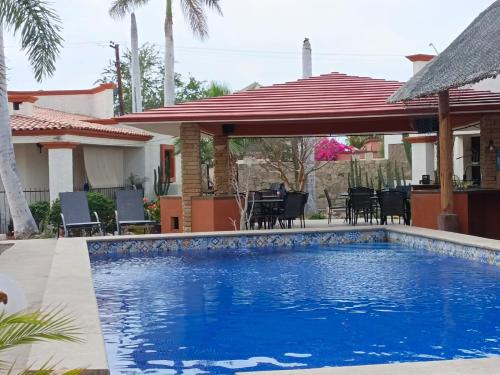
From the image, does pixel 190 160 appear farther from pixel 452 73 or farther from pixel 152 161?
pixel 152 161

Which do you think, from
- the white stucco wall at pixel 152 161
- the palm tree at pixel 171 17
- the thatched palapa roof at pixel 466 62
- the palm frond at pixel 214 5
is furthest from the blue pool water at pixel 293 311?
the palm frond at pixel 214 5

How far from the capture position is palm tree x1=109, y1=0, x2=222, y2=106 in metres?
26.0

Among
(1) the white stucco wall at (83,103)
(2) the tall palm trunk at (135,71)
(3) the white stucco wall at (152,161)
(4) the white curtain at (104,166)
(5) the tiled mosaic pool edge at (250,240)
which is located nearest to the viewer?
(5) the tiled mosaic pool edge at (250,240)

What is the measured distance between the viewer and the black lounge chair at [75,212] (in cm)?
1667

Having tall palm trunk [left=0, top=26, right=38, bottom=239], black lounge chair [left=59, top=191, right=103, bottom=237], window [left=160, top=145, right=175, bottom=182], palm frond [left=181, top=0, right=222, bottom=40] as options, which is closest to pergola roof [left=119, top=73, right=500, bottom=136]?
black lounge chair [left=59, top=191, right=103, bottom=237]

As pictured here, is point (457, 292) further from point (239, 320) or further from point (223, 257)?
point (223, 257)

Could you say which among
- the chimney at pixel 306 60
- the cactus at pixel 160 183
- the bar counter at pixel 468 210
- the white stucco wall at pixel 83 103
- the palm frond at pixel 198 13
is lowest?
the bar counter at pixel 468 210

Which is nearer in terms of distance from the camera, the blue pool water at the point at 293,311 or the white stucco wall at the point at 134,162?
the blue pool water at the point at 293,311

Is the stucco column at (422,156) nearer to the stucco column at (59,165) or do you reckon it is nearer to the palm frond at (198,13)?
the palm frond at (198,13)

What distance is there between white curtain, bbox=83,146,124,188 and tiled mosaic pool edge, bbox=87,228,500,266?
9790 mm

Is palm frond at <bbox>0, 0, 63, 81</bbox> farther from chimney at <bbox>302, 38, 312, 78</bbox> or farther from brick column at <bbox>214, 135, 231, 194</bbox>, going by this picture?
chimney at <bbox>302, 38, 312, 78</bbox>

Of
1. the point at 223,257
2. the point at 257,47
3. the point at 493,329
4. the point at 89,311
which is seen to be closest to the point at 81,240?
the point at 223,257

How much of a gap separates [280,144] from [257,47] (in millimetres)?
21113

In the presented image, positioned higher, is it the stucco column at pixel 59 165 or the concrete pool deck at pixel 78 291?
the stucco column at pixel 59 165
